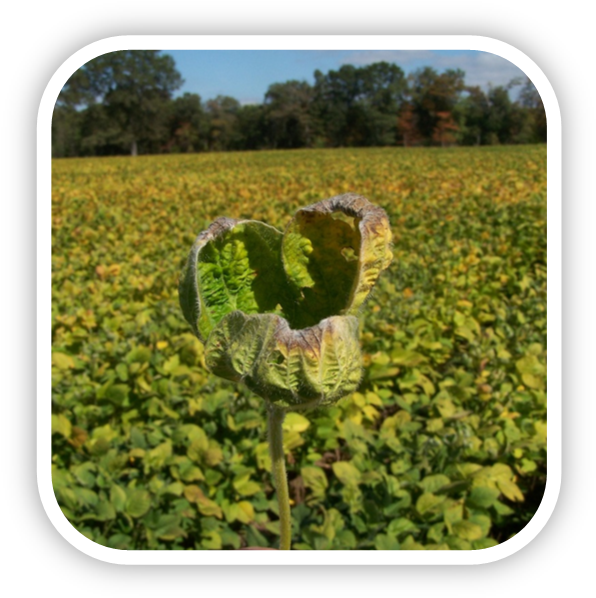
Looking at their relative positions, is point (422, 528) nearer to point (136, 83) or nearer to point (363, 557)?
point (363, 557)

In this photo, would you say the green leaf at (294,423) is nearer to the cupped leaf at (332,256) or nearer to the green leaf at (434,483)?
the green leaf at (434,483)

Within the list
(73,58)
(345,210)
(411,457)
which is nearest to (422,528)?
(411,457)

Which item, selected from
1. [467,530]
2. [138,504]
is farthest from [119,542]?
[467,530]

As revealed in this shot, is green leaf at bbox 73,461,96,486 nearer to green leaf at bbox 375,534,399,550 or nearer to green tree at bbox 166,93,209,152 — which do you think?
green leaf at bbox 375,534,399,550

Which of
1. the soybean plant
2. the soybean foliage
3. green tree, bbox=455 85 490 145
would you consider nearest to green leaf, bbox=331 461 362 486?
the soybean foliage

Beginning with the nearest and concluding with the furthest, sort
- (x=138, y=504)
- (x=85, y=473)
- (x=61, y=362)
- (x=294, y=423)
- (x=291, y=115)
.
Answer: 1. (x=138, y=504)
2. (x=85, y=473)
3. (x=294, y=423)
4. (x=61, y=362)
5. (x=291, y=115)

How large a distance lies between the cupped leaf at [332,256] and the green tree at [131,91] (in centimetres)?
2058

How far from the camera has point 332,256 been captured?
0.69 m

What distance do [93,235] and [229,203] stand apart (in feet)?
8.49

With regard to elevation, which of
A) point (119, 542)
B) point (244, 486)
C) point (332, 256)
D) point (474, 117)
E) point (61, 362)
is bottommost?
point (119, 542)

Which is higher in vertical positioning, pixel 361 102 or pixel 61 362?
pixel 361 102

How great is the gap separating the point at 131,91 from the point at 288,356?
26.7m

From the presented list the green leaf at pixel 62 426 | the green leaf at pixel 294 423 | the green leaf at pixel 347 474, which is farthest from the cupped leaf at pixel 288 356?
the green leaf at pixel 62 426

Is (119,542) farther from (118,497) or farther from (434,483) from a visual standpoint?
(434,483)
